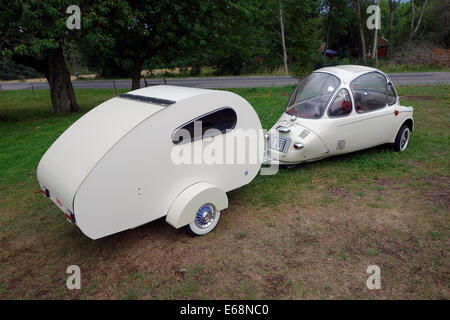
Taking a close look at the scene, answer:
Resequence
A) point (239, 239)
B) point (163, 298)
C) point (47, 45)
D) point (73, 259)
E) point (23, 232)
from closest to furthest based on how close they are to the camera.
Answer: point (163, 298) < point (73, 259) < point (239, 239) < point (23, 232) < point (47, 45)

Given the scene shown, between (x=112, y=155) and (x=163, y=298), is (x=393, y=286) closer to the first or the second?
(x=163, y=298)

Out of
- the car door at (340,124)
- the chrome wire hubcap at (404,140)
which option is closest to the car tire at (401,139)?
the chrome wire hubcap at (404,140)

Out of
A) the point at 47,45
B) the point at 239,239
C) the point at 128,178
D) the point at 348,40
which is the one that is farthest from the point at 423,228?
the point at 348,40

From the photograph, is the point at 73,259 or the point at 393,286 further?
the point at 73,259

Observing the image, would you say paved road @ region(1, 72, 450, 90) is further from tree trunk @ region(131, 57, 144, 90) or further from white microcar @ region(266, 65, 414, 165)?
white microcar @ region(266, 65, 414, 165)

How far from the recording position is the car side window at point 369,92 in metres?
6.87

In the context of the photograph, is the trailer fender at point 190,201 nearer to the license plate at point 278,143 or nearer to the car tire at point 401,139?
the license plate at point 278,143

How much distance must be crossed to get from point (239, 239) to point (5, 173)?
618 cm

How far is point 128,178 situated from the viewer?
12.9 feet

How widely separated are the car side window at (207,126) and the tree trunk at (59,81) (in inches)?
464

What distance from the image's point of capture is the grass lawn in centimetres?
370

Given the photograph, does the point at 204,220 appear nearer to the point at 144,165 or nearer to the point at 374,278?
the point at 144,165

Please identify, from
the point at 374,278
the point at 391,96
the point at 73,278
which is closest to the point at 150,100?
the point at 73,278

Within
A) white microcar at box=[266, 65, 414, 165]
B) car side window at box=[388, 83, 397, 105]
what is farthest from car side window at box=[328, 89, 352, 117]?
car side window at box=[388, 83, 397, 105]
